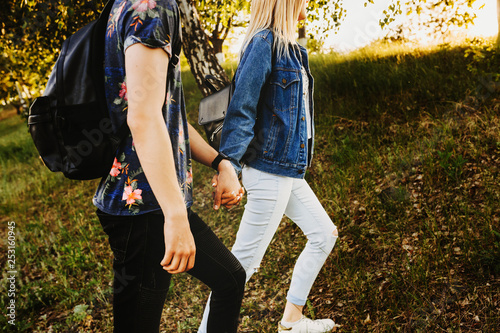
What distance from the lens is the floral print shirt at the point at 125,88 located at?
1215mm

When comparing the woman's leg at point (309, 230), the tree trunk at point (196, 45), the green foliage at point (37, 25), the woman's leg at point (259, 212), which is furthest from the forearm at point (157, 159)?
the green foliage at point (37, 25)

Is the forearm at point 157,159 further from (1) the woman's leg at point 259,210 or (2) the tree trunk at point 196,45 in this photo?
(2) the tree trunk at point 196,45

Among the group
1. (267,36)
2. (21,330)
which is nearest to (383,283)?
(267,36)

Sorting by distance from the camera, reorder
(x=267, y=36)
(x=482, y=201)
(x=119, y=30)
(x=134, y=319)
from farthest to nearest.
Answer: (x=482, y=201), (x=267, y=36), (x=134, y=319), (x=119, y=30)

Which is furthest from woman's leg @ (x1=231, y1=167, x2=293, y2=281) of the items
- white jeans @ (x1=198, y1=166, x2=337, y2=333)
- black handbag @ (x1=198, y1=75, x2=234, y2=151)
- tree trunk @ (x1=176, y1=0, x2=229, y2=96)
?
tree trunk @ (x1=176, y1=0, x2=229, y2=96)

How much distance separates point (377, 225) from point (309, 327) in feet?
5.65

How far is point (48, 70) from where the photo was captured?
8242 mm

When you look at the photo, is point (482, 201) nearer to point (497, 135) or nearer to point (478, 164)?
point (478, 164)

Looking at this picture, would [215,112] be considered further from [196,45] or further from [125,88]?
[196,45]

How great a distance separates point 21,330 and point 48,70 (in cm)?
632

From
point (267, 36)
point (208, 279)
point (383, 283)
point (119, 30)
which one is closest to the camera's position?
point (119, 30)

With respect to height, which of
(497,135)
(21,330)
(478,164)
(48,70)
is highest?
(48,70)

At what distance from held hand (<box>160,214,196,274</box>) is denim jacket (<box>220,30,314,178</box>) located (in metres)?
0.88

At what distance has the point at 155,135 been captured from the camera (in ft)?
3.96
